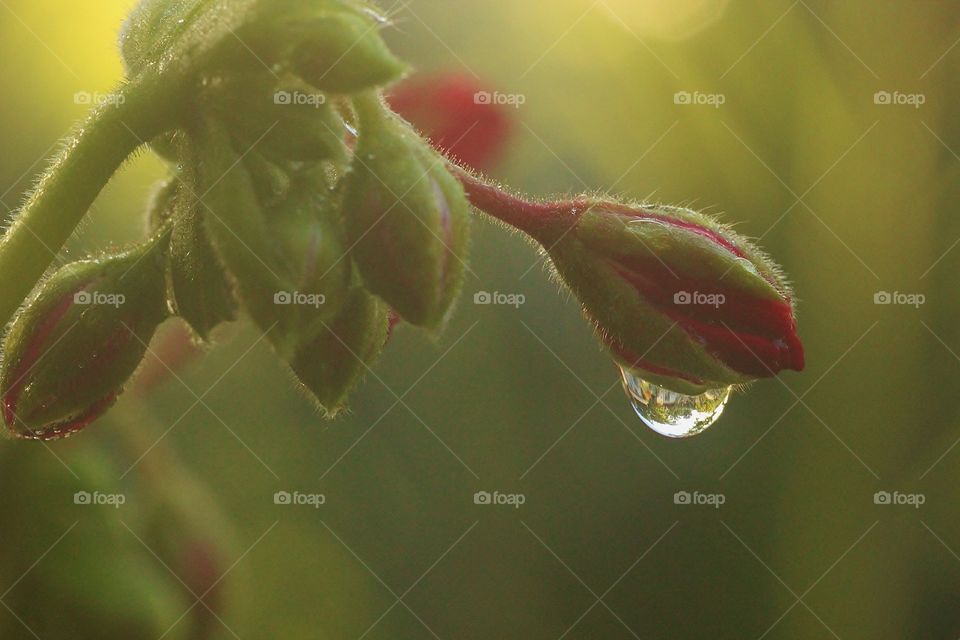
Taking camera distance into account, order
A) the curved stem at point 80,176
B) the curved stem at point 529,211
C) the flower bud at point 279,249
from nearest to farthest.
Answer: the flower bud at point 279,249 → the curved stem at point 80,176 → the curved stem at point 529,211

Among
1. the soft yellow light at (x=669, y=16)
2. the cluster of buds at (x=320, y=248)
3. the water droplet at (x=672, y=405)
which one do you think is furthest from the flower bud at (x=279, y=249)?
the soft yellow light at (x=669, y=16)

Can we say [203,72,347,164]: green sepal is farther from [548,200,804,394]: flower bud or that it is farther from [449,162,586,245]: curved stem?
[548,200,804,394]: flower bud

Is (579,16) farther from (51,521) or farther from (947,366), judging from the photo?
(51,521)

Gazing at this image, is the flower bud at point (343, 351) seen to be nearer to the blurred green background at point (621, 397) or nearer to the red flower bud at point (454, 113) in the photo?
the red flower bud at point (454, 113)

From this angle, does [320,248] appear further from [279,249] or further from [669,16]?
[669,16]

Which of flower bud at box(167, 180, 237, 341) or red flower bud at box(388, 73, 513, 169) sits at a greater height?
red flower bud at box(388, 73, 513, 169)

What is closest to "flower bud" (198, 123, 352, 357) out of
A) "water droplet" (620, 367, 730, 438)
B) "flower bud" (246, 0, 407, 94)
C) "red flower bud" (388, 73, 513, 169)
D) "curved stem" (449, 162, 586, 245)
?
"flower bud" (246, 0, 407, 94)
